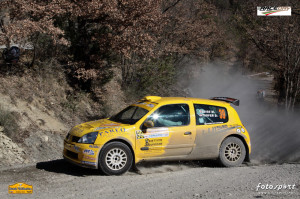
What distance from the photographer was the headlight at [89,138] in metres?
7.01

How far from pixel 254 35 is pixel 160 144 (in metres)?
12.3

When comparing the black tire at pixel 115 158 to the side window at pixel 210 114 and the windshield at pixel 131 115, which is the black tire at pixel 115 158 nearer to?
the windshield at pixel 131 115

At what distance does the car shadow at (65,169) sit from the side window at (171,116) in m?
1.64

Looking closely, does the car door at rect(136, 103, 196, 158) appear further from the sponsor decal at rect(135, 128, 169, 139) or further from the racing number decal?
the racing number decal

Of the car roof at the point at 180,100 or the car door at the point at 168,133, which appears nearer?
the car door at the point at 168,133

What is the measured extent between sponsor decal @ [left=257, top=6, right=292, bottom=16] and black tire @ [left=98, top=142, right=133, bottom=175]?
11295 mm

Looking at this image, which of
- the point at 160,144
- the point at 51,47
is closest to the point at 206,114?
the point at 160,144

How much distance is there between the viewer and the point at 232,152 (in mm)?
8148

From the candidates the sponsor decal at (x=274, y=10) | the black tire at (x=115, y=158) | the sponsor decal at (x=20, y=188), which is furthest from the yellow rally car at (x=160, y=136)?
the sponsor decal at (x=274, y=10)

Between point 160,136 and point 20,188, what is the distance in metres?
2.89

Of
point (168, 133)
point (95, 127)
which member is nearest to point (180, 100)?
point (168, 133)

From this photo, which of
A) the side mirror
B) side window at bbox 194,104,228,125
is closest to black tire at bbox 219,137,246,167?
side window at bbox 194,104,228,125

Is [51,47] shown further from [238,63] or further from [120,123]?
[238,63]

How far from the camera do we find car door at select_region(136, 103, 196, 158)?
24.1ft
